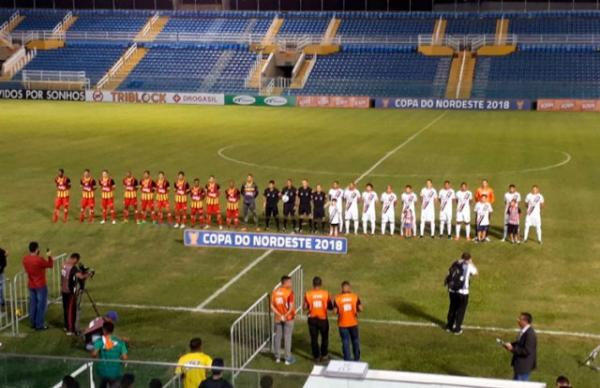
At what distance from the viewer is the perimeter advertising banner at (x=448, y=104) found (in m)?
62.1

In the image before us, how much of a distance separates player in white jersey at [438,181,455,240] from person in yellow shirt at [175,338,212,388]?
1317cm

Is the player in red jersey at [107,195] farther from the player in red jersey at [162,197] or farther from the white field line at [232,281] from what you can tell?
the white field line at [232,281]

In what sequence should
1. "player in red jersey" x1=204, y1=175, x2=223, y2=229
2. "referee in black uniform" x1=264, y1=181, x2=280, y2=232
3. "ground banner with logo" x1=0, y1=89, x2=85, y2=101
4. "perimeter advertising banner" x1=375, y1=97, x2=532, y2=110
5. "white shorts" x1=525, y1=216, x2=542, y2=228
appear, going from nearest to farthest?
"white shorts" x1=525, y1=216, x2=542, y2=228
"referee in black uniform" x1=264, y1=181, x2=280, y2=232
"player in red jersey" x1=204, y1=175, x2=223, y2=229
"perimeter advertising banner" x1=375, y1=97, x2=532, y2=110
"ground banner with logo" x1=0, y1=89, x2=85, y2=101

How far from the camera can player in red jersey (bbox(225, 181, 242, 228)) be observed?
2431cm

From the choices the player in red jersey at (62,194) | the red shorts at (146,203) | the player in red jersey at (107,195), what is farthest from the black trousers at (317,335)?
the player in red jersey at (62,194)

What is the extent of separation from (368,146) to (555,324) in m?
25.4

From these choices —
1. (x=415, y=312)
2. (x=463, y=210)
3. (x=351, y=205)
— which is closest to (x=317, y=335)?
(x=415, y=312)

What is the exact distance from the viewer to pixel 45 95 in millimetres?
70812

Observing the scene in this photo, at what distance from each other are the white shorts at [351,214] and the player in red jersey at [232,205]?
3277 millimetres

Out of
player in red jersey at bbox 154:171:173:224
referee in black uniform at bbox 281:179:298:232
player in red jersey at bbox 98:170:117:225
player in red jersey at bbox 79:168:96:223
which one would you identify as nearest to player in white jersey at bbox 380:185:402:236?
referee in black uniform at bbox 281:179:298:232

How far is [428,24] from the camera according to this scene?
252 ft

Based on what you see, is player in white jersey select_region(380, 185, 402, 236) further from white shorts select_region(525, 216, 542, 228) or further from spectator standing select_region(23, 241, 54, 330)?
spectator standing select_region(23, 241, 54, 330)

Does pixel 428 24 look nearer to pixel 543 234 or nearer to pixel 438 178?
pixel 438 178

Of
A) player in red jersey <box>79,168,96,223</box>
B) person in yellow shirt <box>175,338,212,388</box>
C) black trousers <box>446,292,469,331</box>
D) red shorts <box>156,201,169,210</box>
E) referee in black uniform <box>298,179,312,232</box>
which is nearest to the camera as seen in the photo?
person in yellow shirt <box>175,338,212,388</box>
